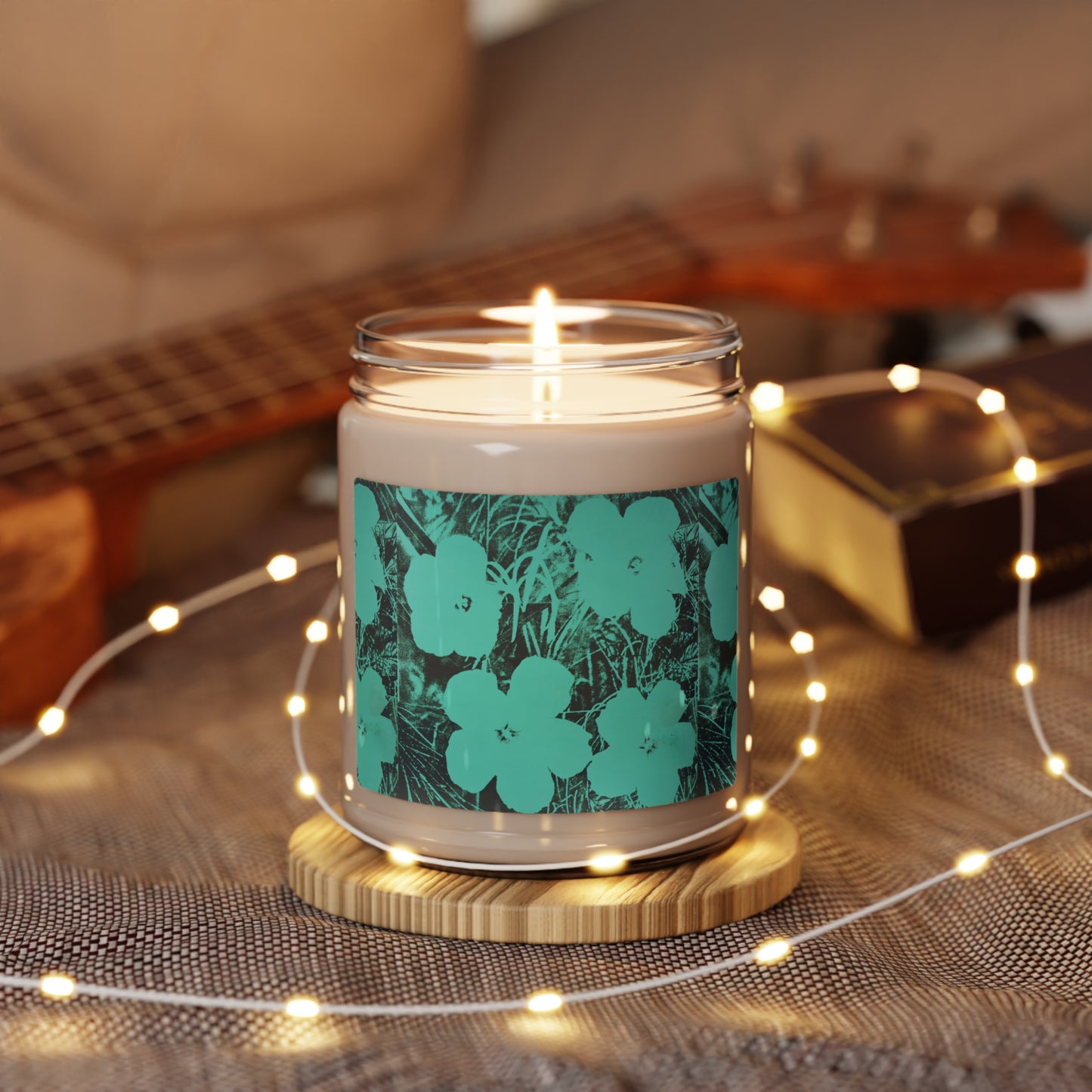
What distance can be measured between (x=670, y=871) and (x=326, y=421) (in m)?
0.58

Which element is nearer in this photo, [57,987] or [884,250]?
[57,987]

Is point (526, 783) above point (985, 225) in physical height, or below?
below

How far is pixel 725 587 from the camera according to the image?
17.5 inches

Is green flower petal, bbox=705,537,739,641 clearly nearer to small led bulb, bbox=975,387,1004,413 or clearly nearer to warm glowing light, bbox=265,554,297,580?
warm glowing light, bbox=265,554,297,580

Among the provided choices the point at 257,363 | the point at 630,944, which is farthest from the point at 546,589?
the point at 257,363

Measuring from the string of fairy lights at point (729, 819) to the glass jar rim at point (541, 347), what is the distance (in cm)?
10

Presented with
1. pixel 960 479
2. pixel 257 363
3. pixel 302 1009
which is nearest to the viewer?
pixel 302 1009

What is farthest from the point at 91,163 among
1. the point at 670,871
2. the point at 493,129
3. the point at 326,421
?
the point at 670,871

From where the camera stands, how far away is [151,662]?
29.7 inches

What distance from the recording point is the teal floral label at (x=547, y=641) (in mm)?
413

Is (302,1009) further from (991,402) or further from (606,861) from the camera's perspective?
(991,402)

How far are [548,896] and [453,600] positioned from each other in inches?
4.1

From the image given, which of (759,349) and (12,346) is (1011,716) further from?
(12,346)

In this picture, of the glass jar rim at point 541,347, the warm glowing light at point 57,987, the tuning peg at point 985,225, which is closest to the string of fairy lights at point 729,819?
the warm glowing light at point 57,987
